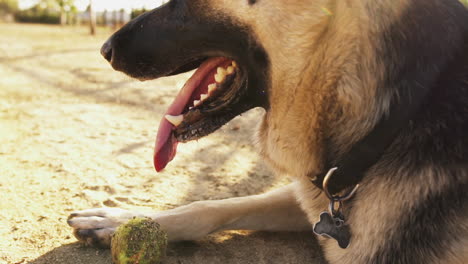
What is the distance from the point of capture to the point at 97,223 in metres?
2.42

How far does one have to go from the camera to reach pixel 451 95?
5.91 feet

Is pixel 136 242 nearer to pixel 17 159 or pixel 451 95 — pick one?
pixel 451 95

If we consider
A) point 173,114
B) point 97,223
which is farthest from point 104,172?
point 173,114

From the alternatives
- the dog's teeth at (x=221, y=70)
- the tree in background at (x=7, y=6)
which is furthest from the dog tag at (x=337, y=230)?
the tree in background at (x=7, y=6)

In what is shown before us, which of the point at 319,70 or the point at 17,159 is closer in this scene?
the point at 319,70

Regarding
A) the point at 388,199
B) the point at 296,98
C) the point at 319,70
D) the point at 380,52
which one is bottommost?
the point at 388,199

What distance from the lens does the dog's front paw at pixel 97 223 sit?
7.72ft

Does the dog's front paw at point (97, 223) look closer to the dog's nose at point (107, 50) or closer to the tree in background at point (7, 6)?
the dog's nose at point (107, 50)

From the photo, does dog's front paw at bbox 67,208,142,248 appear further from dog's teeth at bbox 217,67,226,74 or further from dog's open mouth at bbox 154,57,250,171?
dog's teeth at bbox 217,67,226,74

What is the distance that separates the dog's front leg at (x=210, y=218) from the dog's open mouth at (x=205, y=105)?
34cm

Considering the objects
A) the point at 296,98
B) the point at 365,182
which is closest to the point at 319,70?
the point at 296,98

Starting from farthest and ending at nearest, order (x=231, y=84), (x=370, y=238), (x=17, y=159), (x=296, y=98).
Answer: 1. (x=17, y=159)
2. (x=231, y=84)
3. (x=296, y=98)
4. (x=370, y=238)

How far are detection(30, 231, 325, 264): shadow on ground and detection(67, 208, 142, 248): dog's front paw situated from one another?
5 cm

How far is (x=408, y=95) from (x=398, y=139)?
175mm
